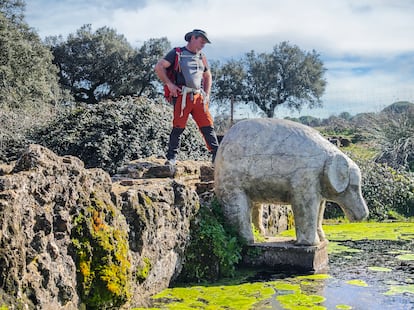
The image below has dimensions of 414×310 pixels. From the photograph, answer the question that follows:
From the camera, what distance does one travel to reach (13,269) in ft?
12.2

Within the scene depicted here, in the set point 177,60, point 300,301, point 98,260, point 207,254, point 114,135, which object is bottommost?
point 300,301

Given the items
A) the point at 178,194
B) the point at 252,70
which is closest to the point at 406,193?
the point at 178,194

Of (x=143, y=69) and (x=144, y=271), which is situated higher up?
(x=143, y=69)

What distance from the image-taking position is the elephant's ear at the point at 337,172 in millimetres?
6453

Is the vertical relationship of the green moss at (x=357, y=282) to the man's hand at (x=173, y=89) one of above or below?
below

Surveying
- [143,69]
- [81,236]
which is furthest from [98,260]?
[143,69]

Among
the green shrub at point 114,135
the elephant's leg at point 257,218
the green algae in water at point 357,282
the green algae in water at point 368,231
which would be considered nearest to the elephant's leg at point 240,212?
the elephant's leg at point 257,218

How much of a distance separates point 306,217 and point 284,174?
0.52 meters

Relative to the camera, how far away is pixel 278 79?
39188 mm

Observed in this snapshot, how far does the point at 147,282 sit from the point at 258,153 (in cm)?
197

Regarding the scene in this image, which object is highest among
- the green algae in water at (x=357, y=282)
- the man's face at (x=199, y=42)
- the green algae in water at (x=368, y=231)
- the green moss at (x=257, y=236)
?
the man's face at (x=199, y=42)

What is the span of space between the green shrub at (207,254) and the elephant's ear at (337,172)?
1.27 meters

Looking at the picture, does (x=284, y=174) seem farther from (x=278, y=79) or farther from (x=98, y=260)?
(x=278, y=79)

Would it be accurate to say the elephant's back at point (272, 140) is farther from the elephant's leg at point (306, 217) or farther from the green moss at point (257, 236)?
the green moss at point (257, 236)
